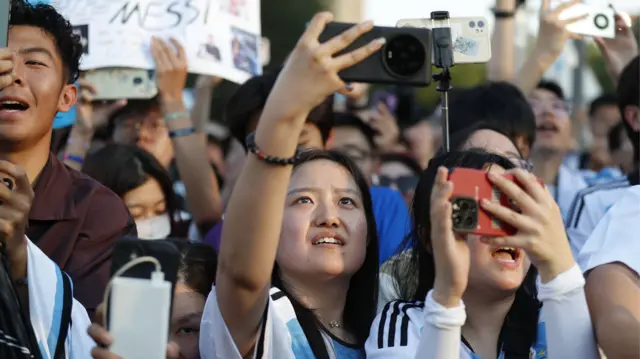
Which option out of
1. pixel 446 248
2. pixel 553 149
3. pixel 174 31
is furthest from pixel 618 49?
pixel 446 248

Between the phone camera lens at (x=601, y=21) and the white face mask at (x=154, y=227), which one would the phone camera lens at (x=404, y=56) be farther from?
the phone camera lens at (x=601, y=21)

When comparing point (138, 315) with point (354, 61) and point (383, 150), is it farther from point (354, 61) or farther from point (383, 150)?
point (383, 150)

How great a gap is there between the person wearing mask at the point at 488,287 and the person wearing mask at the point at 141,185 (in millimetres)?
1450

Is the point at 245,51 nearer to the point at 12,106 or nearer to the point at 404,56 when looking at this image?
the point at 12,106

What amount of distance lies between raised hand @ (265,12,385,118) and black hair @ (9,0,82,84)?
145 cm

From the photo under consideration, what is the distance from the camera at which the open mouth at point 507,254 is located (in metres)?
3.11

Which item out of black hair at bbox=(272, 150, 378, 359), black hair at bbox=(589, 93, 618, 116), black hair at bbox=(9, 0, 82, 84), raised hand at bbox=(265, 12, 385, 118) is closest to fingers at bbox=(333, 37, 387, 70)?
raised hand at bbox=(265, 12, 385, 118)

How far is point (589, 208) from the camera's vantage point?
15.8 ft

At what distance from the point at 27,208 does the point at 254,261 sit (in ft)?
2.14

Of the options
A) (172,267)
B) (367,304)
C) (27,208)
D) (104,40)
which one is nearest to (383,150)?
(104,40)

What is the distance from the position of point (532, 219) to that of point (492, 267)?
1.72 ft

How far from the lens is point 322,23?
2486 mm

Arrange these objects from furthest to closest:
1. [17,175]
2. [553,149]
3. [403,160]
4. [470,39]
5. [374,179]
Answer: [403,160] → [374,179] → [553,149] → [470,39] → [17,175]

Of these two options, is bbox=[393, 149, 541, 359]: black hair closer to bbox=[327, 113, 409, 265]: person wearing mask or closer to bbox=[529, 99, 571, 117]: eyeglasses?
bbox=[327, 113, 409, 265]: person wearing mask
